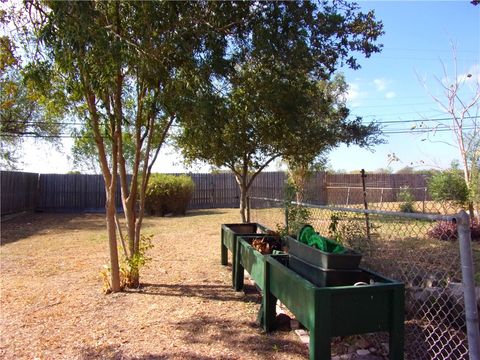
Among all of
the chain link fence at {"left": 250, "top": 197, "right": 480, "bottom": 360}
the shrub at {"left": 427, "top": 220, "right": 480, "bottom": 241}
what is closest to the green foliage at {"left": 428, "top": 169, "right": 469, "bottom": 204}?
the shrub at {"left": 427, "top": 220, "right": 480, "bottom": 241}

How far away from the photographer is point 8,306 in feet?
16.6

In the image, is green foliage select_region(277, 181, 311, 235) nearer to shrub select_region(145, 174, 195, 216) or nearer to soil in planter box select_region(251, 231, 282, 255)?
soil in planter box select_region(251, 231, 282, 255)

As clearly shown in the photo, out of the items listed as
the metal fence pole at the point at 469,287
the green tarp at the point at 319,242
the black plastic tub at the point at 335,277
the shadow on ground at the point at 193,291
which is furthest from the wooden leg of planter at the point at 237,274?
the metal fence pole at the point at 469,287

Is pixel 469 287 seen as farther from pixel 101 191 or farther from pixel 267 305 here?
pixel 101 191

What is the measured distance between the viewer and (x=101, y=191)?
21.7 metres

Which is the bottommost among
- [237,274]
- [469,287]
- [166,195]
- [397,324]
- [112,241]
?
[237,274]

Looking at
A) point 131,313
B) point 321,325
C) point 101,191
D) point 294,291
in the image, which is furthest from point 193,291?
point 101,191

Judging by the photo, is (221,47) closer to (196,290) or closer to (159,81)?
(159,81)

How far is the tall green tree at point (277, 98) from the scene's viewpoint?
16.4ft

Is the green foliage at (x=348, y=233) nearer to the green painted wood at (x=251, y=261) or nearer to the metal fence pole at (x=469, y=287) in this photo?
the green painted wood at (x=251, y=261)

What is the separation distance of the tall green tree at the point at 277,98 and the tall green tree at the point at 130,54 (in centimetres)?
34

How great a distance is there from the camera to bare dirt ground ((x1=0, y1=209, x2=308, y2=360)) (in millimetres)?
3709

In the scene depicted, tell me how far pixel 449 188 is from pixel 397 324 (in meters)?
11.4

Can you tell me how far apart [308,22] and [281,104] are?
4.03ft
